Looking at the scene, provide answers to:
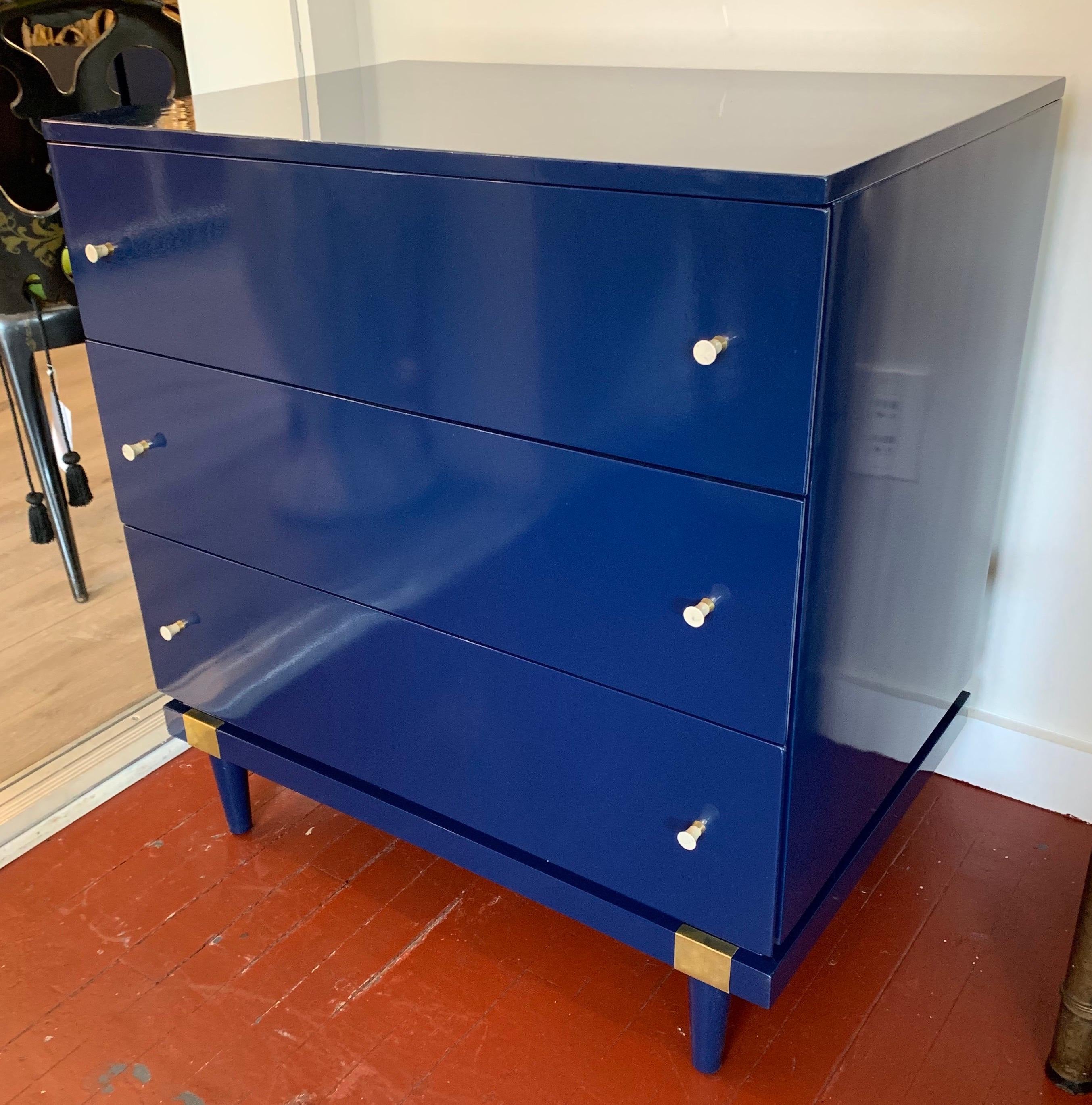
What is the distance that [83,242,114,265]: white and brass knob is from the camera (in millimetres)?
1208

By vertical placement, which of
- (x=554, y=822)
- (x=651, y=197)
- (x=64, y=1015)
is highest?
(x=651, y=197)

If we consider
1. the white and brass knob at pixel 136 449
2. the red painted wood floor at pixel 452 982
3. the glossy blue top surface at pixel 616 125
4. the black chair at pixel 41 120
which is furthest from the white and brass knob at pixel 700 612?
the black chair at pixel 41 120

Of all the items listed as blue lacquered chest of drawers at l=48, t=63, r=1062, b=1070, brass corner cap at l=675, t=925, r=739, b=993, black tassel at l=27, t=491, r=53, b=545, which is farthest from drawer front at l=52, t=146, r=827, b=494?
black tassel at l=27, t=491, r=53, b=545

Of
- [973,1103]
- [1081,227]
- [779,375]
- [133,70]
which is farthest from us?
[133,70]

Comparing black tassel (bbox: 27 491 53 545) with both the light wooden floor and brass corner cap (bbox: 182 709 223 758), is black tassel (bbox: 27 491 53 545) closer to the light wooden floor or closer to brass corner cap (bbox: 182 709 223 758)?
the light wooden floor

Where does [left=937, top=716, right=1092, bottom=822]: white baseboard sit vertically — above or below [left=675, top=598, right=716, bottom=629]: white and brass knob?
below

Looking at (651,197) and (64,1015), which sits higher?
(651,197)

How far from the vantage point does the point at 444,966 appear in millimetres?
1371

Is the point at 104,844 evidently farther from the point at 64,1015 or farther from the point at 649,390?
the point at 649,390

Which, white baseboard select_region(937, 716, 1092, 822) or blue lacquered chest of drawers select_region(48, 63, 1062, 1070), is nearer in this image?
blue lacquered chest of drawers select_region(48, 63, 1062, 1070)

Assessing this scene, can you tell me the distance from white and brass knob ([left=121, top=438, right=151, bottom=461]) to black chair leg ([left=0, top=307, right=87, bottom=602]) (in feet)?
2.16

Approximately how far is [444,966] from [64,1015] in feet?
1.47

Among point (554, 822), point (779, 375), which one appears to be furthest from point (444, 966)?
point (779, 375)

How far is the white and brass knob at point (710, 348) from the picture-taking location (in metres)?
0.84
